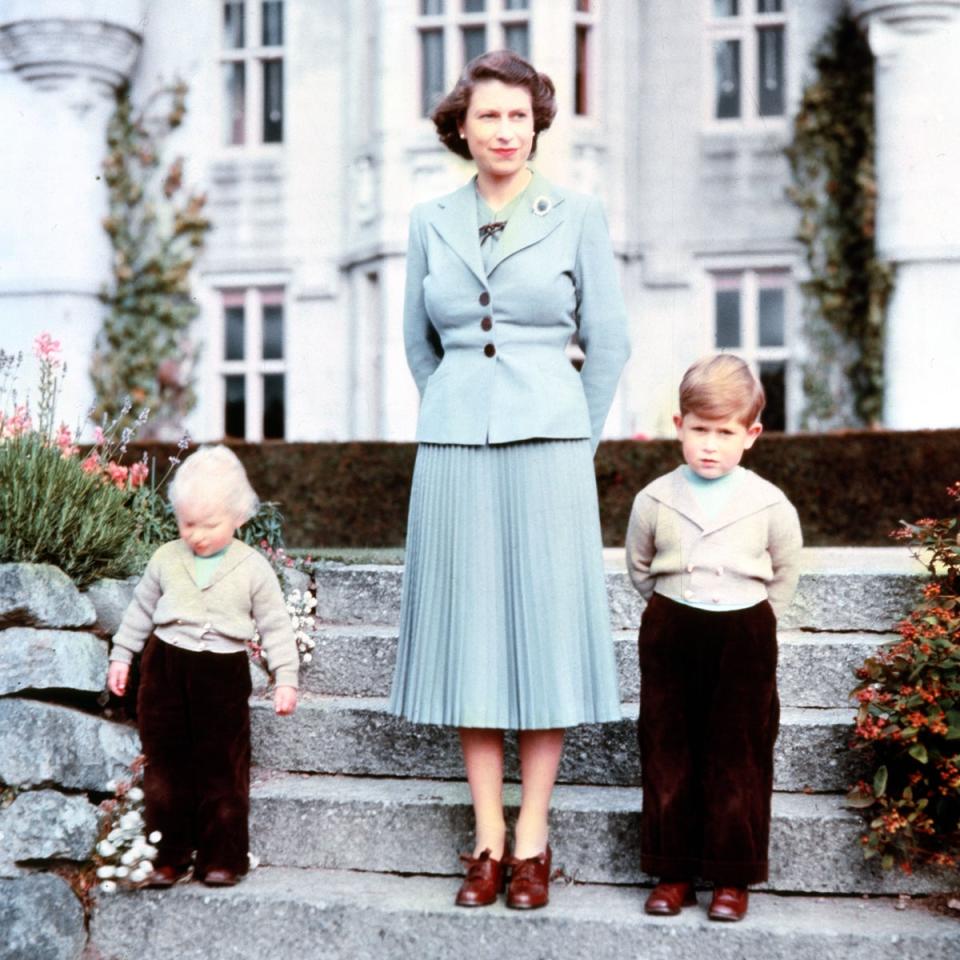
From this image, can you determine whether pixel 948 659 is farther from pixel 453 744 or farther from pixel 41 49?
pixel 41 49

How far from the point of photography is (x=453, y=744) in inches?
154

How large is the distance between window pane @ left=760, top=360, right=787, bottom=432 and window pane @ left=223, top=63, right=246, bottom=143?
5121 mm

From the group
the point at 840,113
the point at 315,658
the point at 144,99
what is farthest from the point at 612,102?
the point at 315,658

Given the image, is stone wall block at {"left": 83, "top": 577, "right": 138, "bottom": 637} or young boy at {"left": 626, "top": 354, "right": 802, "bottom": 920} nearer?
young boy at {"left": 626, "top": 354, "right": 802, "bottom": 920}

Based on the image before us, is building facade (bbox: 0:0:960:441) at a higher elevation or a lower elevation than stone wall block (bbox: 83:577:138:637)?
higher

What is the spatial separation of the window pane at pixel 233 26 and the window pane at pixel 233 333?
239cm

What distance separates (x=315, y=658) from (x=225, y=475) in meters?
1.16

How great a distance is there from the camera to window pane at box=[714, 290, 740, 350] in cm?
1170

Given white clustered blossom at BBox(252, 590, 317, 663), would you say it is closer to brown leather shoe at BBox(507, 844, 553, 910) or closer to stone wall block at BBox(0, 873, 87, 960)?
stone wall block at BBox(0, 873, 87, 960)

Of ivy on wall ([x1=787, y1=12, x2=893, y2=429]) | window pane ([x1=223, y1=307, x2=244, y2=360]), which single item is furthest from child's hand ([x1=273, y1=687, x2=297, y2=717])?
window pane ([x1=223, y1=307, x2=244, y2=360])

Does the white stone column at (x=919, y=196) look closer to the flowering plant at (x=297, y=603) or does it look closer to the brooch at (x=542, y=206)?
the flowering plant at (x=297, y=603)

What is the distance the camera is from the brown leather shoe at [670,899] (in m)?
3.20

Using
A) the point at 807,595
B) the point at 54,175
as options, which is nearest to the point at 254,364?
the point at 54,175

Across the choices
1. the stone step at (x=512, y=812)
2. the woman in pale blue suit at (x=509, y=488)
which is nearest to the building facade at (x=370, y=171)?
the stone step at (x=512, y=812)
